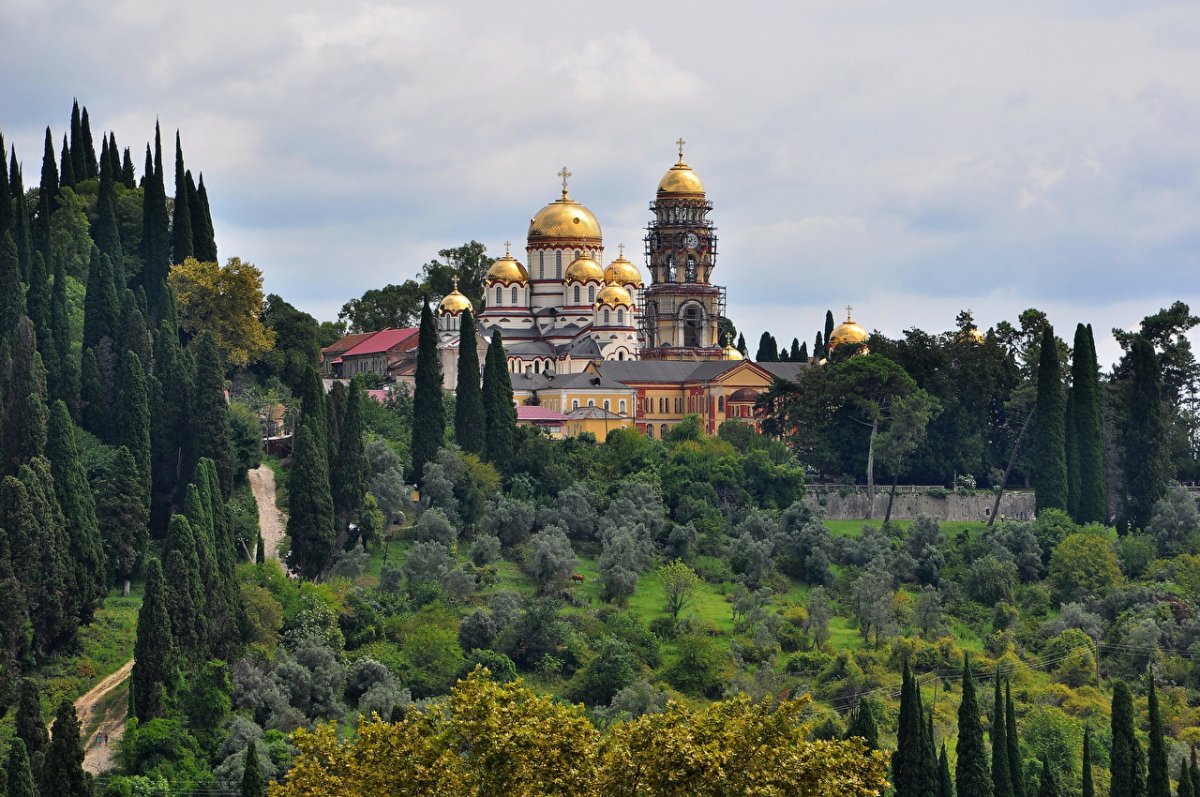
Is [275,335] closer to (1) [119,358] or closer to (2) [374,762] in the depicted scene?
(1) [119,358]

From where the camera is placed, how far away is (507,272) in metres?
101

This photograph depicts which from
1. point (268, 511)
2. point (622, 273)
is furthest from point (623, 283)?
point (268, 511)

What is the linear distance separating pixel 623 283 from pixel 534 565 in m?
36.6

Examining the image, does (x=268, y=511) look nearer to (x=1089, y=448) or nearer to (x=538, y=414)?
(x=538, y=414)

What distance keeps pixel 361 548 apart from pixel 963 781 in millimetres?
20363

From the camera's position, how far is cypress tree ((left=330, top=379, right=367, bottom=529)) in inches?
2598

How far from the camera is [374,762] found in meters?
35.5

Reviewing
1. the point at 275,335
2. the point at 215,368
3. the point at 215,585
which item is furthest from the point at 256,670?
the point at 275,335

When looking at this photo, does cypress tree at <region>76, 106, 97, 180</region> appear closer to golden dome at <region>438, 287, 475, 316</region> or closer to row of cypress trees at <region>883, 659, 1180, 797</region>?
golden dome at <region>438, 287, 475, 316</region>

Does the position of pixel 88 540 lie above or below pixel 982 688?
above

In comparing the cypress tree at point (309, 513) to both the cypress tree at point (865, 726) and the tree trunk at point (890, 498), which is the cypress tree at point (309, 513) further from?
the tree trunk at point (890, 498)

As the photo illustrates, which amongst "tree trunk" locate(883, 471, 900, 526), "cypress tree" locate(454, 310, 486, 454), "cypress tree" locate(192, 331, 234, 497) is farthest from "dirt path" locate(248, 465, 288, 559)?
"tree trunk" locate(883, 471, 900, 526)

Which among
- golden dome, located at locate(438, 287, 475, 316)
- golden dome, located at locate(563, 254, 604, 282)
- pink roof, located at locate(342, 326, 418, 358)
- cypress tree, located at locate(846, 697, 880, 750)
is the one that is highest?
golden dome, located at locate(563, 254, 604, 282)

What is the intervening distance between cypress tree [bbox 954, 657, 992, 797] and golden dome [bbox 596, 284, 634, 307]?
47.7 metres
